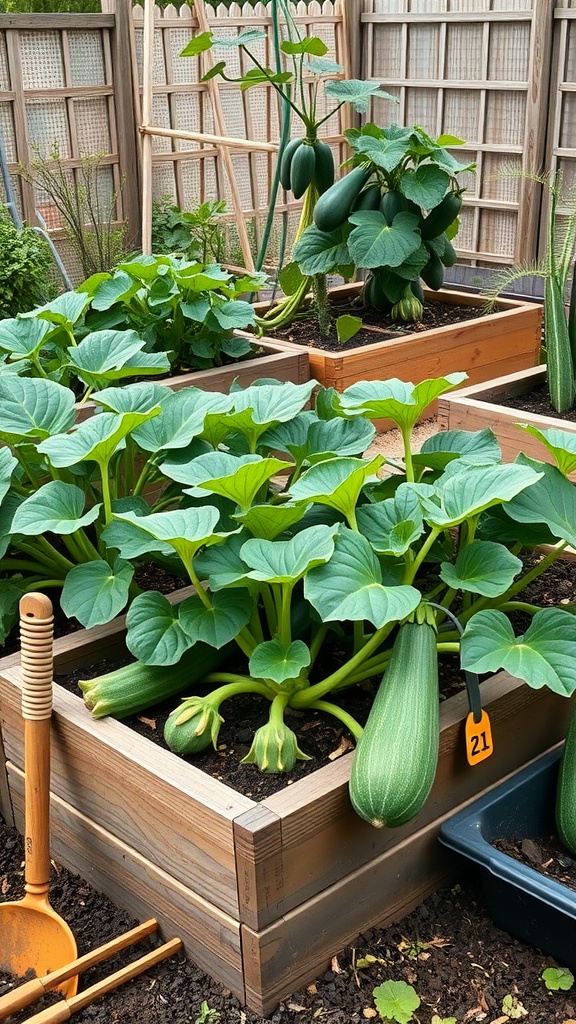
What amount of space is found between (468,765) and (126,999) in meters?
0.54

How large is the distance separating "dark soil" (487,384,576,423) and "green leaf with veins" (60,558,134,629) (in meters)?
1.25

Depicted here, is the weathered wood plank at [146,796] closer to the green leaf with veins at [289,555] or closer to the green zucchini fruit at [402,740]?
the green zucchini fruit at [402,740]

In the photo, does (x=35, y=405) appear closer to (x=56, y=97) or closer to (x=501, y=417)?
(x=501, y=417)

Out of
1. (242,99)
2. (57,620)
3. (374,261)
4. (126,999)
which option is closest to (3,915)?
(126,999)

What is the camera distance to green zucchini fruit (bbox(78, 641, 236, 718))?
1.36 metres

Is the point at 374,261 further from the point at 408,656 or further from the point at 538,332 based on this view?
the point at 408,656

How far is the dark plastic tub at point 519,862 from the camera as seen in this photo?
3.98 ft

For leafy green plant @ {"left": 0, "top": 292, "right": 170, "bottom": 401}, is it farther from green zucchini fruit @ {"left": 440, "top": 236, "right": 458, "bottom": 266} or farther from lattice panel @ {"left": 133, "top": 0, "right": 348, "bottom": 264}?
lattice panel @ {"left": 133, "top": 0, "right": 348, "bottom": 264}

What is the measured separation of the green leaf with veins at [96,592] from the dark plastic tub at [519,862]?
536 mm

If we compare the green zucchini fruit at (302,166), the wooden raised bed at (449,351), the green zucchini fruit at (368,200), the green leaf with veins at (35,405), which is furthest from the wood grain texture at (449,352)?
the green leaf with veins at (35,405)

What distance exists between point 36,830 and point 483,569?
0.68 meters

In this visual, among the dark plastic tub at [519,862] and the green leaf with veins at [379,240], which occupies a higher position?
the green leaf with veins at [379,240]

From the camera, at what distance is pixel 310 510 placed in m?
1.46

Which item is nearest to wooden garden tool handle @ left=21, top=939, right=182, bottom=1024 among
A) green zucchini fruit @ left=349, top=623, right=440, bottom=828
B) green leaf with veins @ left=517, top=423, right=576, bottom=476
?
green zucchini fruit @ left=349, top=623, right=440, bottom=828
